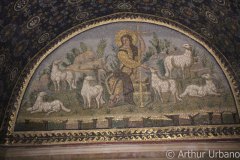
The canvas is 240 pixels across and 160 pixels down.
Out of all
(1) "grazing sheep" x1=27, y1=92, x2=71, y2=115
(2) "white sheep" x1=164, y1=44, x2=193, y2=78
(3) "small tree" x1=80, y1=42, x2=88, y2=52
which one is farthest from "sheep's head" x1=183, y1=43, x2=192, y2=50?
(1) "grazing sheep" x1=27, y1=92, x2=71, y2=115

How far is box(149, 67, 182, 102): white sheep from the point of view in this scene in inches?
304

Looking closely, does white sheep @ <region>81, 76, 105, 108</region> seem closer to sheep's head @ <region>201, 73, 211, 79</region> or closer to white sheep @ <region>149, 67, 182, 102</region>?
white sheep @ <region>149, 67, 182, 102</region>

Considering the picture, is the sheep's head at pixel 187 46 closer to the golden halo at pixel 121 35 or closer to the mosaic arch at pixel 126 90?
the mosaic arch at pixel 126 90

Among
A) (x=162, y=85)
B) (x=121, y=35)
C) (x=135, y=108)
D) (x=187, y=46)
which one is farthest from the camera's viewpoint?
(x=121, y=35)

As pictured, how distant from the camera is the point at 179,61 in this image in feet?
25.8

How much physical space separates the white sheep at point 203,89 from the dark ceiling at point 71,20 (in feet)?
1.86

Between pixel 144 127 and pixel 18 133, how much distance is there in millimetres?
2638

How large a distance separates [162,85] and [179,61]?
0.65 meters

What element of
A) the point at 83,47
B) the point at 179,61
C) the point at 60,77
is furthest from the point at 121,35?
the point at 60,77

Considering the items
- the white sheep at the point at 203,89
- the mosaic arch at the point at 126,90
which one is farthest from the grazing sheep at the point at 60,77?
the white sheep at the point at 203,89

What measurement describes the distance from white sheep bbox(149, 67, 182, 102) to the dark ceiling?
1.24 meters

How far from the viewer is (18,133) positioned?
7539 mm

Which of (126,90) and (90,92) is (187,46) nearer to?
(126,90)

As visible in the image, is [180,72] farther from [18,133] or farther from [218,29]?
[18,133]
